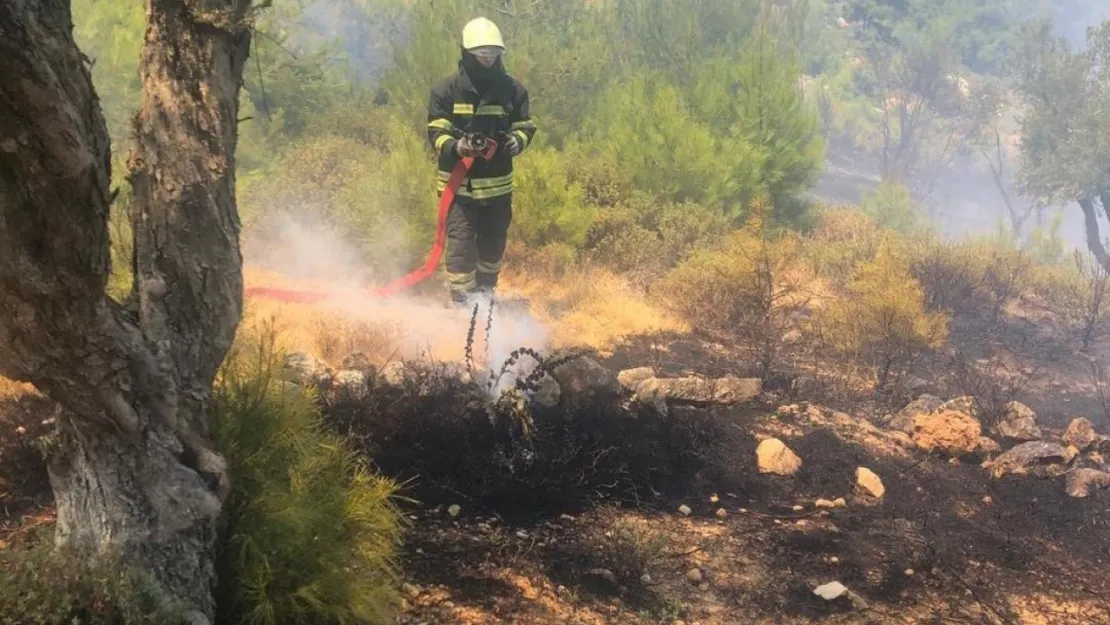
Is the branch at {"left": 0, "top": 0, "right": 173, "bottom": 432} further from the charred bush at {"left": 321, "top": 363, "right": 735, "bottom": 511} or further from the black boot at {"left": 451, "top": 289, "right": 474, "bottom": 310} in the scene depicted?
the black boot at {"left": 451, "top": 289, "right": 474, "bottom": 310}

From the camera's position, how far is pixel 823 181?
122 ft

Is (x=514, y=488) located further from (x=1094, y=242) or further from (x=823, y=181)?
(x=823, y=181)

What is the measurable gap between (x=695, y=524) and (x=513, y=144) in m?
3.56

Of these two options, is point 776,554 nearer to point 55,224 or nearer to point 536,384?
point 536,384

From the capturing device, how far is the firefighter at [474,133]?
596 cm

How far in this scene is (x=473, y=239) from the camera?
6598mm

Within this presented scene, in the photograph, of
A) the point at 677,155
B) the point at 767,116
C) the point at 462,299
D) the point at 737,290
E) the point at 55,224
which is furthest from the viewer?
the point at 767,116

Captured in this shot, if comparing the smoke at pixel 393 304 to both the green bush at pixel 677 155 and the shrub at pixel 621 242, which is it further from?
the green bush at pixel 677 155

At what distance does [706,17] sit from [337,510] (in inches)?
726

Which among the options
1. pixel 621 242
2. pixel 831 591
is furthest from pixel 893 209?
pixel 831 591

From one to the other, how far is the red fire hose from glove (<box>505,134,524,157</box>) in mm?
135

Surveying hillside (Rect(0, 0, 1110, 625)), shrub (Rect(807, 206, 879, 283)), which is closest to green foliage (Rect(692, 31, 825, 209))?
hillside (Rect(0, 0, 1110, 625))

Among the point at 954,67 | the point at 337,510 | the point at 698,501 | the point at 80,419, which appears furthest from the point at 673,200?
the point at 954,67

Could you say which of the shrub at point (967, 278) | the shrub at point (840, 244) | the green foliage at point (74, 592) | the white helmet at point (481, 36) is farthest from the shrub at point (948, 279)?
the green foliage at point (74, 592)
